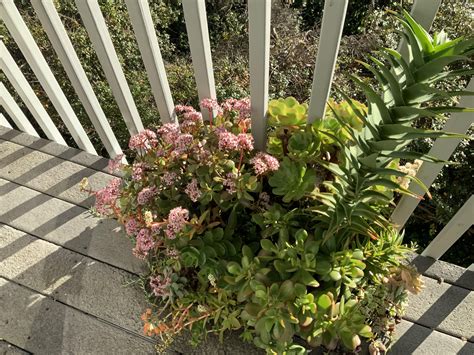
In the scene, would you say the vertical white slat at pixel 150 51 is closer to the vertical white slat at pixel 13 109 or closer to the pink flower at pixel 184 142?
the pink flower at pixel 184 142

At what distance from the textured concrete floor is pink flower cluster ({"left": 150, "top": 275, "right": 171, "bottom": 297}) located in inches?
9.0

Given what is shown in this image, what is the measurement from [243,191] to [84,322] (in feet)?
Result: 2.82

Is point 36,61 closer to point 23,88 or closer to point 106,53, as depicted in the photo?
point 23,88

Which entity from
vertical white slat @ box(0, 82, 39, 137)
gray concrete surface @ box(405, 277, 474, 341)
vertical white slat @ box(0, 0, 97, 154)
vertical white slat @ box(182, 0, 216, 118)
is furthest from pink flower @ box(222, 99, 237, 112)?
vertical white slat @ box(0, 82, 39, 137)

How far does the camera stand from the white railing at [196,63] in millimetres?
1077

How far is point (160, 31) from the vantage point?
3826 mm

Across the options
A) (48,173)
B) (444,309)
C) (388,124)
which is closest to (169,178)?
(388,124)

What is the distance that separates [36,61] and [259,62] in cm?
102

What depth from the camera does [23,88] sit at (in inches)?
74.1

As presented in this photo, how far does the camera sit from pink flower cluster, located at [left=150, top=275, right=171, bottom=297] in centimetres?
133

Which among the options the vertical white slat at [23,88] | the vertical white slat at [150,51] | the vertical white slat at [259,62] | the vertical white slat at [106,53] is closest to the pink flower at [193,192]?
the vertical white slat at [259,62]

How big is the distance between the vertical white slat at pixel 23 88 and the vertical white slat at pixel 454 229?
6.12 ft

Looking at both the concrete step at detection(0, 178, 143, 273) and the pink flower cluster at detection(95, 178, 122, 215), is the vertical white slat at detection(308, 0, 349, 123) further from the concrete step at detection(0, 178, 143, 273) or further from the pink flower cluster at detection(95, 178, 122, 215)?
the concrete step at detection(0, 178, 143, 273)

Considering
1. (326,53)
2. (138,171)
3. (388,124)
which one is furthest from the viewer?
(138,171)
